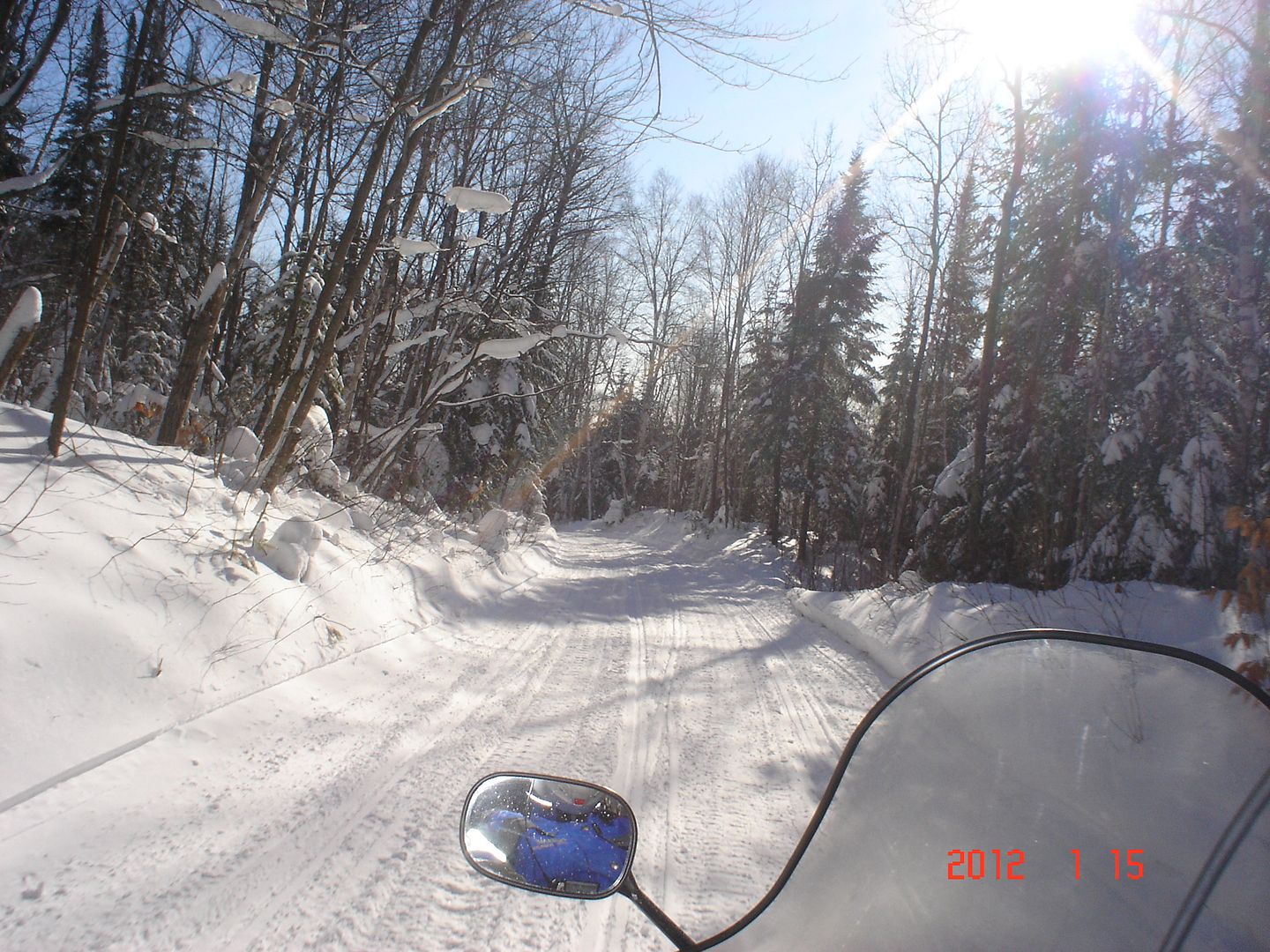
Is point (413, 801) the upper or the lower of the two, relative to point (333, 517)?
lower

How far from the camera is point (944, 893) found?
1196 mm

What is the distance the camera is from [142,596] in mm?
3859

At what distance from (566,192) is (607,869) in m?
12.3

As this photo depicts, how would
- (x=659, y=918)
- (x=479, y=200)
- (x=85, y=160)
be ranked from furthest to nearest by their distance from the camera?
1. (x=85, y=160)
2. (x=479, y=200)
3. (x=659, y=918)

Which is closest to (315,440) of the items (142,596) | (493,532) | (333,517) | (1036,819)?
(333,517)

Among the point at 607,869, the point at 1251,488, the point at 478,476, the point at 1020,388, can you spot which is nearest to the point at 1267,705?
the point at 607,869

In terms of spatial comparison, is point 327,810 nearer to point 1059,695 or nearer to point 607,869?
point 607,869

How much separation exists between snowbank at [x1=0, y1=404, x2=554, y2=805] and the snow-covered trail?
235 millimetres

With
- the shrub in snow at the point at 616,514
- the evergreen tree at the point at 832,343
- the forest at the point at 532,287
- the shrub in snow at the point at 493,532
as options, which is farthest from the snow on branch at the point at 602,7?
the shrub in snow at the point at 616,514

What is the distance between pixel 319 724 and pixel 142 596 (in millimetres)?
1281

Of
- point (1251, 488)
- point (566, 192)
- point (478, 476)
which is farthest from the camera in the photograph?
point (478, 476)

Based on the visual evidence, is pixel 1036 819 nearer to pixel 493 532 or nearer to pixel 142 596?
pixel 142 596

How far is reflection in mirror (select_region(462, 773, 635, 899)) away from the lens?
5.02 feet

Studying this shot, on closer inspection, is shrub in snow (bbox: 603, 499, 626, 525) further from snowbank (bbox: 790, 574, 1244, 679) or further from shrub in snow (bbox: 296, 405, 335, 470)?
snowbank (bbox: 790, 574, 1244, 679)
